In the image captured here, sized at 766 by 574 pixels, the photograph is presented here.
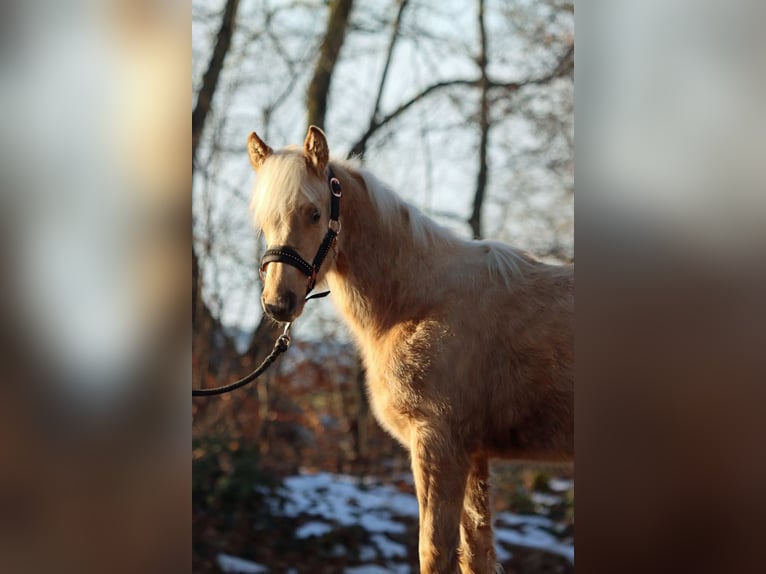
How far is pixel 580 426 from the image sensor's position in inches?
39.1

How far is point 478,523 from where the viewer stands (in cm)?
275

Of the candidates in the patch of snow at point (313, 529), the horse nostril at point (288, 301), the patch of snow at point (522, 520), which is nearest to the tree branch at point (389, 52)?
the patch of snow at point (313, 529)

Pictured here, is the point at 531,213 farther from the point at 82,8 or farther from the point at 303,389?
the point at 82,8

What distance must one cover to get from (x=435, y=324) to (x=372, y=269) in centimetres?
30

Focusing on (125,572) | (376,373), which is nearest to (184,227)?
(125,572)

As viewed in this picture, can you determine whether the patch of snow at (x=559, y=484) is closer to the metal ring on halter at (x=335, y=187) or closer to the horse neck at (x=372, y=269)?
the horse neck at (x=372, y=269)

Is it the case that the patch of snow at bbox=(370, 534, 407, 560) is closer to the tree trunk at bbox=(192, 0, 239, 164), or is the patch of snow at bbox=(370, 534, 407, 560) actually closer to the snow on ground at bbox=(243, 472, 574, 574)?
the snow on ground at bbox=(243, 472, 574, 574)

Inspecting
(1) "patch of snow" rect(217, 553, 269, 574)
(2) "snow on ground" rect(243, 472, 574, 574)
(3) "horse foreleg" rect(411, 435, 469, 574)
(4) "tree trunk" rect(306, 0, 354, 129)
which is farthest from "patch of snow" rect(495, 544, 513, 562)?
(4) "tree trunk" rect(306, 0, 354, 129)

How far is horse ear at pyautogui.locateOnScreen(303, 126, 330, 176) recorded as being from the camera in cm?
255

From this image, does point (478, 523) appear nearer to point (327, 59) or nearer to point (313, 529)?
point (313, 529)

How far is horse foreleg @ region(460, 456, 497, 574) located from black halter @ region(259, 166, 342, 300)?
0.89 meters

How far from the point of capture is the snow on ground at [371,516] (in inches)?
222

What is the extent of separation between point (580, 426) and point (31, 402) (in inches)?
26.8

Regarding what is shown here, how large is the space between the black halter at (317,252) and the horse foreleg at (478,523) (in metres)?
0.89
